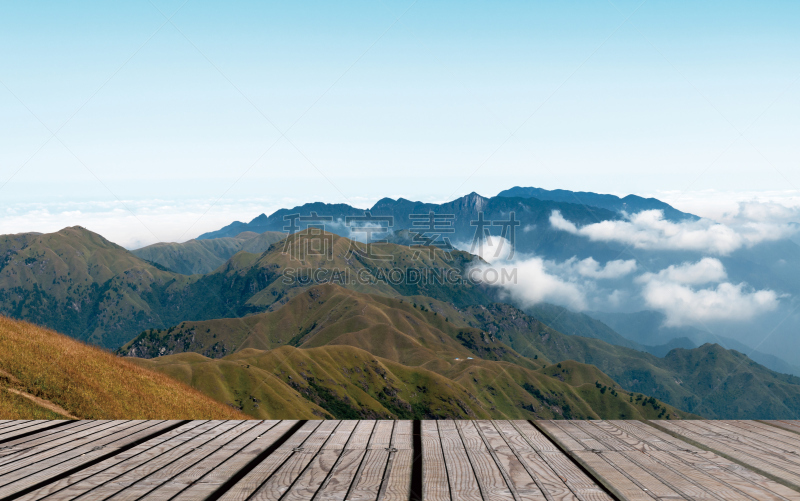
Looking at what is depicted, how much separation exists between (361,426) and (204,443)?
306cm

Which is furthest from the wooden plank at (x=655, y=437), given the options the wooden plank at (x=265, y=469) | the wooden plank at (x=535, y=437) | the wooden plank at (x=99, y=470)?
the wooden plank at (x=99, y=470)

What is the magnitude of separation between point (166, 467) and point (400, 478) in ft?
12.3

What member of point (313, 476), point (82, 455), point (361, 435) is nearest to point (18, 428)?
point (82, 455)

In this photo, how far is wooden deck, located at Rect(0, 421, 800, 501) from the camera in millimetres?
7086

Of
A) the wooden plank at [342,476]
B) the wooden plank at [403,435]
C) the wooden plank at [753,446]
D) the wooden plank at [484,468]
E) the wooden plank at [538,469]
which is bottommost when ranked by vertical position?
the wooden plank at [342,476]

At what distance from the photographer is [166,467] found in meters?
8.08

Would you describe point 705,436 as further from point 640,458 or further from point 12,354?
point 12,354

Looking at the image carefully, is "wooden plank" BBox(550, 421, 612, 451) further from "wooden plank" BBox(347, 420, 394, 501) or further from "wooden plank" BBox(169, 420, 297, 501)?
"wooden plank" BBox(169, 420, 297, 501)

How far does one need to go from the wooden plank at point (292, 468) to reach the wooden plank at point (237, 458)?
2.06 ft

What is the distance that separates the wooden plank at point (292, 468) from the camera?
692 centimetres

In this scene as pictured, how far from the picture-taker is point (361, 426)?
10.7 metres

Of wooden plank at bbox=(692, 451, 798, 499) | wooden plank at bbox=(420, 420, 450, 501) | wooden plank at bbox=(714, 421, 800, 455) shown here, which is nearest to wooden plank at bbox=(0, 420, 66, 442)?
wooden plank at bbox=(420, 420, 450, 501)

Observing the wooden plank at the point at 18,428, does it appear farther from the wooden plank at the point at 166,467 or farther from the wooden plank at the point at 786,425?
the wooden plank at the point at 786,425

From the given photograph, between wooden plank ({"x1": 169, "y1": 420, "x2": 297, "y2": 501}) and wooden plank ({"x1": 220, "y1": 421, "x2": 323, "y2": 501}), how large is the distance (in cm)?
25
